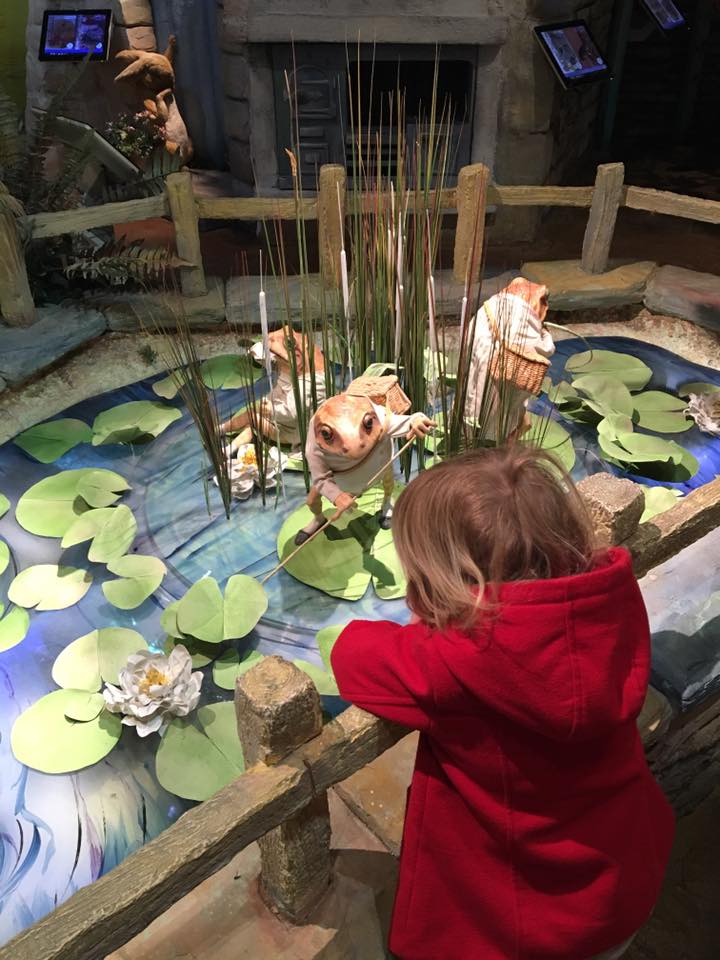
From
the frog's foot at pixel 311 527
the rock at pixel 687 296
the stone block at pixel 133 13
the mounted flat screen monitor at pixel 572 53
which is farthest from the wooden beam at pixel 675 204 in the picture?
the stone block at pixel 133 13

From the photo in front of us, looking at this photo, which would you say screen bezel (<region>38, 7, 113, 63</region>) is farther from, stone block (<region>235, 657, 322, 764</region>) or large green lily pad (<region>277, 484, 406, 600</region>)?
stone block (<region>235, 657, 322, 764</region>)

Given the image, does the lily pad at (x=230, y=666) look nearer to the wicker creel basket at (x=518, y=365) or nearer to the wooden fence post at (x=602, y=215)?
the wicker creel basket at (x=518, y=365)

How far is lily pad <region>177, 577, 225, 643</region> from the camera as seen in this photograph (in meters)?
2.29

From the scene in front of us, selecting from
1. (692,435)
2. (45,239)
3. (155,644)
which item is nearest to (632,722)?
(155,644)

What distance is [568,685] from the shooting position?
1.02 metres

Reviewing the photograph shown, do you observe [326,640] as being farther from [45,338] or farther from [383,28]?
[383,28]

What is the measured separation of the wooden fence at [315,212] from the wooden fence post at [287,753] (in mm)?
2521

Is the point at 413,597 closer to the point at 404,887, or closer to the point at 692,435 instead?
the point at 404,887

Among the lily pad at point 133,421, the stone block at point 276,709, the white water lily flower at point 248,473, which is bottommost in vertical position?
the lily pad at point 133,421

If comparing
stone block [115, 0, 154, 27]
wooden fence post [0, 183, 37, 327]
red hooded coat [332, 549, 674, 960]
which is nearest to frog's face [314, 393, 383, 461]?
red hooded coat [332, 549, 674, 960]

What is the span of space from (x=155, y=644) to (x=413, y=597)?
1406 millimetres

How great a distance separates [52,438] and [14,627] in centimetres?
101

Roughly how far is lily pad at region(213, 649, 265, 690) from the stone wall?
→ 4.81 metres

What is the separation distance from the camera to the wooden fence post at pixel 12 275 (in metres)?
3.39
